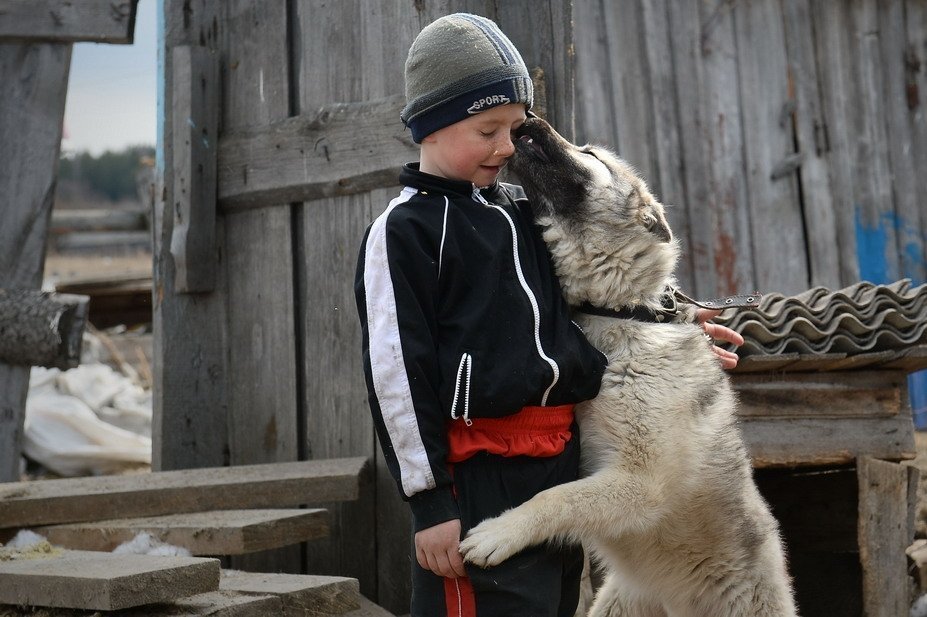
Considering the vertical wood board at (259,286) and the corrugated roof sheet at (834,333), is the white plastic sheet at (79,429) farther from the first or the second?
the corrugated roof sheet at (834,333)

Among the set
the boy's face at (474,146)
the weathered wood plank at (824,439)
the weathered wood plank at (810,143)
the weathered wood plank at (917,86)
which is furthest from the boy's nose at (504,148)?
the weathered wood plank at (917,86)

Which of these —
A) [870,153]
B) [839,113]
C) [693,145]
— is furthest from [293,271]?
[870,153]

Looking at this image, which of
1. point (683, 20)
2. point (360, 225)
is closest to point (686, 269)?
point (683, 20)

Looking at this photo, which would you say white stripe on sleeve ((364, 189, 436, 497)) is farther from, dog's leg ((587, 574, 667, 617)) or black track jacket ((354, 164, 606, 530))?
dog's leg ((587, 574, 667, 617))

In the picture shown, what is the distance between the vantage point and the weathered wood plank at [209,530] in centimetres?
321

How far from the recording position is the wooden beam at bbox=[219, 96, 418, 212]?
3.84m

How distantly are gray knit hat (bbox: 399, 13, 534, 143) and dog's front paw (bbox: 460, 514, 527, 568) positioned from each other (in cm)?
99

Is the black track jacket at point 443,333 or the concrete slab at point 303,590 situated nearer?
the black track jacket at point 443,333

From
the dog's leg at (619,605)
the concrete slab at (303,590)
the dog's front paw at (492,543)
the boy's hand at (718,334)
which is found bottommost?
the dog's leg at (619,605)

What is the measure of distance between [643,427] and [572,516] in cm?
34

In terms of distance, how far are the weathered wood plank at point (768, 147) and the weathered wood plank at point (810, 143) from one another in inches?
2.7

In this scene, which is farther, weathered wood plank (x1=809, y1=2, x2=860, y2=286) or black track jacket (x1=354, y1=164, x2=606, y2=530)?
weathered wood plank (x1=809, y1=2, x2=860, y2=286)

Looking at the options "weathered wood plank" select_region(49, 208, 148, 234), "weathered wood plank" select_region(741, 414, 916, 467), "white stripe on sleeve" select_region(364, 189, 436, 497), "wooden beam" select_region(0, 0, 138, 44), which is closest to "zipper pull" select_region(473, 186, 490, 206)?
"white stripe on sleeve" select_region(364, 189, 436, 497)

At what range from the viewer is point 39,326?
14.4ft
